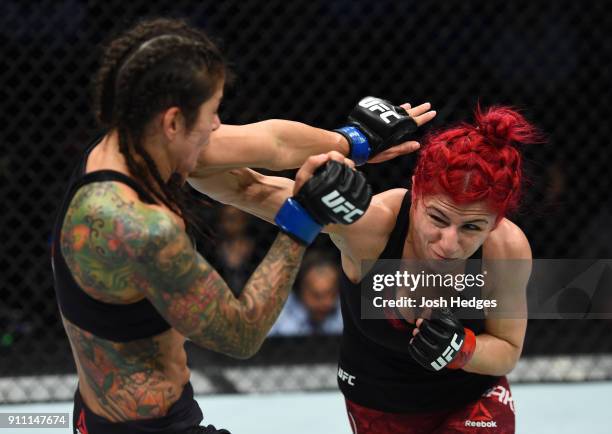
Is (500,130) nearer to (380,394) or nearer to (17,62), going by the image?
(380,394)

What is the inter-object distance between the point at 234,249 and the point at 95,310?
2.09 m

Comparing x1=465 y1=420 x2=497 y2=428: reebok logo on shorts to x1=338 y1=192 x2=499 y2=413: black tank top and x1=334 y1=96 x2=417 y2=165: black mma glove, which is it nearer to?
x1=338 y1=192 x2=499 y2=413: black tank top

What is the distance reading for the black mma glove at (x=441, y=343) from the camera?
1.79 metres

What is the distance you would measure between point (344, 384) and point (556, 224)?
7.13 ft

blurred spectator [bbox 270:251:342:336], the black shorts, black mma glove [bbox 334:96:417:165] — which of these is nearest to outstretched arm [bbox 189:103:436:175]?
black mma glove [bbox 334:96:417:165]

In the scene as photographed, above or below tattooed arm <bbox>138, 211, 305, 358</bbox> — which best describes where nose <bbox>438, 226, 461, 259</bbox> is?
below

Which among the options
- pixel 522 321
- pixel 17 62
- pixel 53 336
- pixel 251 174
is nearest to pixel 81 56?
pixel 17 62

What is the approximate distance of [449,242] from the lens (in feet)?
5.95

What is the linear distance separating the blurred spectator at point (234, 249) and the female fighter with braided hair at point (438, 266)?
145 cm

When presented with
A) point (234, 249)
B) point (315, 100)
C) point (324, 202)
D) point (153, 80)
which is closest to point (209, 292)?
point (324, 202)

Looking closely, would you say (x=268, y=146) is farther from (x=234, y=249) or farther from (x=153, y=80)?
(x=234, y=249)

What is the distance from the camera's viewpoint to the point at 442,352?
1789 mm

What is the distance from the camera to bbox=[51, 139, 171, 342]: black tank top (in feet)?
4.77

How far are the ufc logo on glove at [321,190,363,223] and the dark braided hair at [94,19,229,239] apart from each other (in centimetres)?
25
